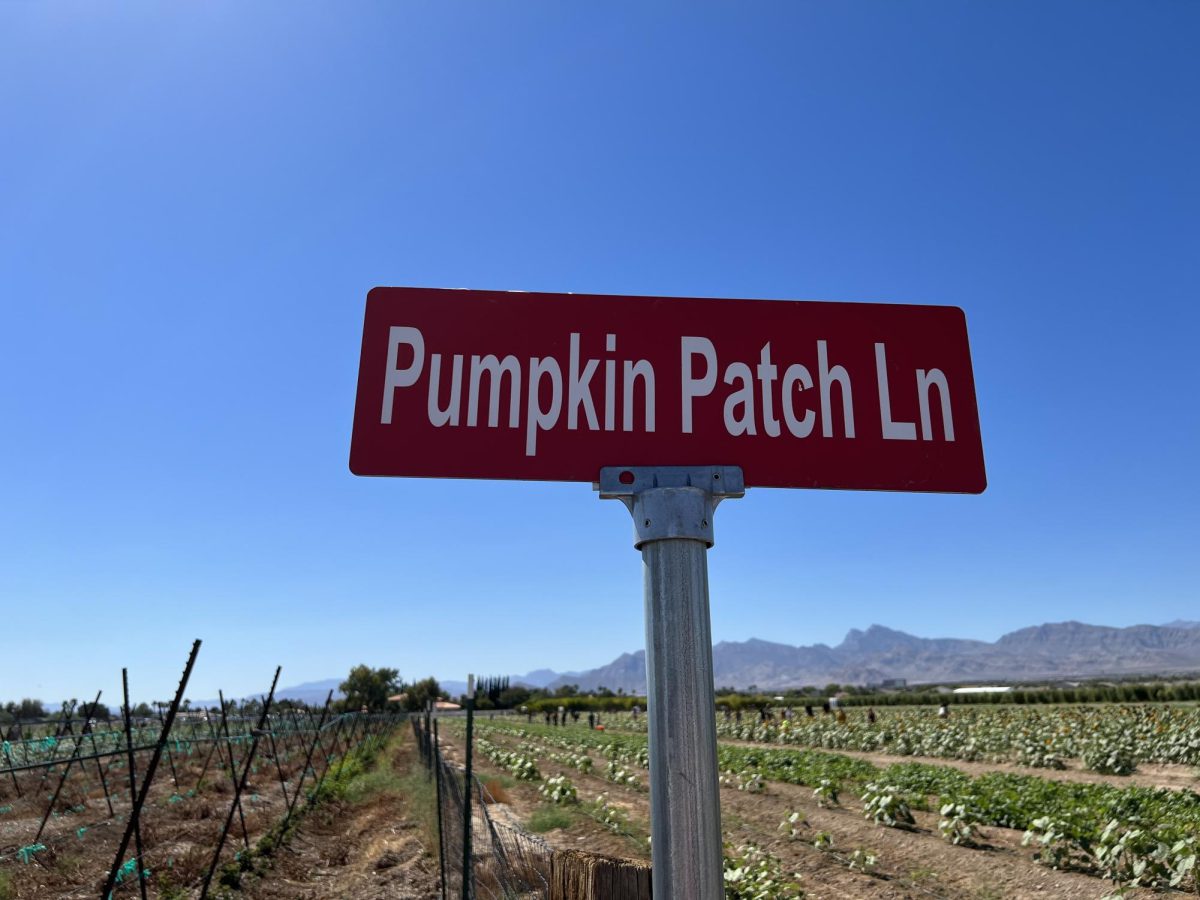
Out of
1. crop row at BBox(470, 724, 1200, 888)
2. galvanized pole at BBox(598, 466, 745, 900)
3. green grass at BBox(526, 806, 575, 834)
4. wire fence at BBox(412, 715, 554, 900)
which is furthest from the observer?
green grass at BBox(526, 806, 575, 834)

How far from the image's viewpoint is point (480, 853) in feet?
31.3

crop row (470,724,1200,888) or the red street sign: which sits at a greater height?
the red street sign

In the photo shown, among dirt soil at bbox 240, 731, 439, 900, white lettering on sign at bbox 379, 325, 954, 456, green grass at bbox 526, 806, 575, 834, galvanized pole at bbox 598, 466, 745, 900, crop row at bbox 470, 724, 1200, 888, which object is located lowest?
dirt soil at bbox 240, 731, 439, 900

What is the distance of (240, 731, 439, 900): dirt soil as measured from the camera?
9133mm

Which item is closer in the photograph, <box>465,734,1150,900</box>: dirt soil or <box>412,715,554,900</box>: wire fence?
<box>412,715,554,900</box>: wire fence

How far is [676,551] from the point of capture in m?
1.32

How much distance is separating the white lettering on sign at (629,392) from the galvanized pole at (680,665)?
14 centimetres

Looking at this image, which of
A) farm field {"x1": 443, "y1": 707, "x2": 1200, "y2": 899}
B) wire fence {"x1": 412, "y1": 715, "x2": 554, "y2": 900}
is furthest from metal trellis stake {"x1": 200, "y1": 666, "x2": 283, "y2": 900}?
farm field {"x1": 443, "y1": 707, "x2": 1200, "y2": 899}

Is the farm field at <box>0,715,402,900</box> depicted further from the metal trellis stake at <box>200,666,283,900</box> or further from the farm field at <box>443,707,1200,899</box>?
the farm field at <box>443,707,1200,899</box>

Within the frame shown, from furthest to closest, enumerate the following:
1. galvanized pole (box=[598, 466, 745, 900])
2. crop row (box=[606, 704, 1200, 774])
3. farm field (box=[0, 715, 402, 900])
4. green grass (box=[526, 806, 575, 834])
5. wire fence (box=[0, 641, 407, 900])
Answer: crop row (box=[606, 704, 1200, 774]), green grass (box=[526, 806, 575, 834]), farm field (box=[0, 715, 402, 900]), wire fence (box=[0, 641, 407, 900]), galvanized pole (box=[598, 466, 745, 900])

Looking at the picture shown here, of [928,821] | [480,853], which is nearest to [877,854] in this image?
[928,821]

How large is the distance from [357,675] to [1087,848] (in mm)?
90250

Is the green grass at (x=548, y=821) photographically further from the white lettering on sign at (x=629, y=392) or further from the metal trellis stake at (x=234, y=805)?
the white lettering on sign at (x=629, y=392)

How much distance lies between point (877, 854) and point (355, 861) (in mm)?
7598
